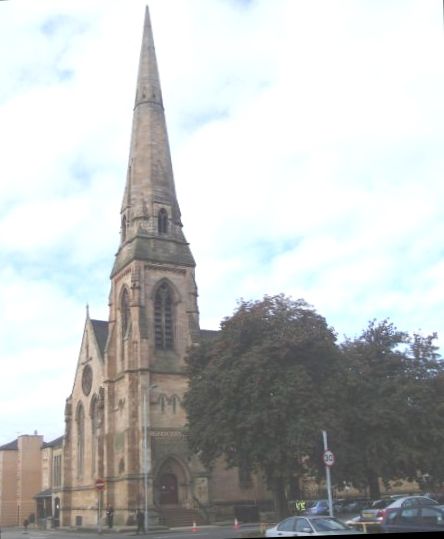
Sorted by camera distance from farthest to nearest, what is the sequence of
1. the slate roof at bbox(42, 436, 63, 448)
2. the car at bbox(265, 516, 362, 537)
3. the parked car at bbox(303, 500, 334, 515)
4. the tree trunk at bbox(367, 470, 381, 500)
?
the slate roof at bbox(42, 436, 63, 448) < the tree trunk at bbox(367, 470, 381, 500) < the parked car at bbox(303, 500, 334, 515) < the car at bbox(265, 516, 362, 537)

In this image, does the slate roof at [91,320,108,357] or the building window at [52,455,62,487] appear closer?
the slate roof at [91,320,108,357]

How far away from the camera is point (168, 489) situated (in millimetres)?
44250

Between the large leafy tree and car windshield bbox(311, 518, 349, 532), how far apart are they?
12760 mm

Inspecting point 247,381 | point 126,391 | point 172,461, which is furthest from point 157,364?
point 247,381

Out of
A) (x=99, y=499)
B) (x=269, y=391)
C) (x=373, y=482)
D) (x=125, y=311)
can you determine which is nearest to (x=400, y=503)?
(x=269, y=391)

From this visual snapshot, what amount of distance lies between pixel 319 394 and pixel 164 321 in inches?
707

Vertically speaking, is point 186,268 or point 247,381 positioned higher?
point 186,268

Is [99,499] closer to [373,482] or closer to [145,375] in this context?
[145,375]

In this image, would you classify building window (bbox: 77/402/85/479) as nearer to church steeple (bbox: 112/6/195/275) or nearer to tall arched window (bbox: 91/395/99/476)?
tall arched window (bbox: 91/395/99/476)

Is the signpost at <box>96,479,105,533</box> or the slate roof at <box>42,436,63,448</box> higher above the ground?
the slate roof at <box>42,436,63,448</box>

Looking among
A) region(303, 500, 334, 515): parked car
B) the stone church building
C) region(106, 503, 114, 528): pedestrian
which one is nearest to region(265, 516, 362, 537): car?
region(303, 500, 334, 515): parked car

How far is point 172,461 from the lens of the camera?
146ft

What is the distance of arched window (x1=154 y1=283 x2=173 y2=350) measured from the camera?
48125 millimetres

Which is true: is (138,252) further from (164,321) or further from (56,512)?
(56,512)
